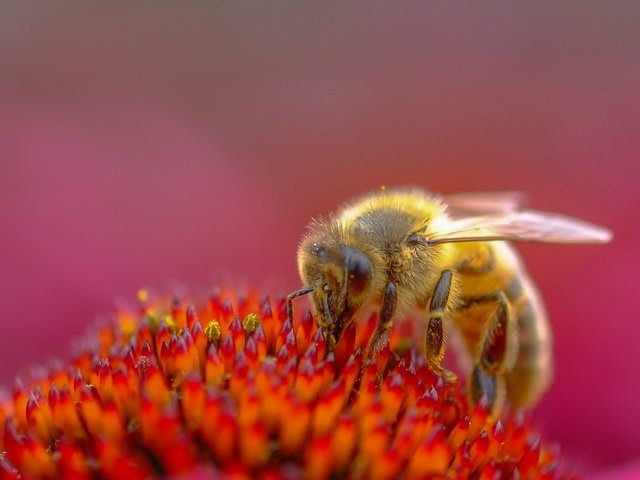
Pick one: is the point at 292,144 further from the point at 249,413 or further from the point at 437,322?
the point at 249,413

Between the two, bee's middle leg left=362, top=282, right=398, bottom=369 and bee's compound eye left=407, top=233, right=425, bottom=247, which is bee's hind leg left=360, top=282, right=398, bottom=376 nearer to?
bee's middle leg left=362, top=282, right=398, bottom=369

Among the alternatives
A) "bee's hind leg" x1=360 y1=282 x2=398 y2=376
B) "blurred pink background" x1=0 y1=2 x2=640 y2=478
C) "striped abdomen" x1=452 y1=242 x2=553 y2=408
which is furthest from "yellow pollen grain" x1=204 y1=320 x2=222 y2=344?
"blurred pink background" x1=0 y1=2 x2=640 y2=478

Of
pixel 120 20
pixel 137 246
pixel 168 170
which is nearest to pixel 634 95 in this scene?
pixel 168 170

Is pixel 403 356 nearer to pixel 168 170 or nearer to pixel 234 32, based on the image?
pixel 168 170

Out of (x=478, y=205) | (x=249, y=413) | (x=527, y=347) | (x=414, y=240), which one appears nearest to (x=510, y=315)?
(x=527, y=347)

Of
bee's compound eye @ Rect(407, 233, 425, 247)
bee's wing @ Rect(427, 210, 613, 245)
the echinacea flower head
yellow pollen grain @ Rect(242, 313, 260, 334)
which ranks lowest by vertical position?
the echinacea flower head

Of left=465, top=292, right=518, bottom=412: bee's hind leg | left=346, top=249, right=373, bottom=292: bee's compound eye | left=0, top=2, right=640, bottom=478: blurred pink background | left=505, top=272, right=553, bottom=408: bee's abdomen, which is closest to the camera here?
left=346, top=249, right=373, bottom=292: bee's compound eye

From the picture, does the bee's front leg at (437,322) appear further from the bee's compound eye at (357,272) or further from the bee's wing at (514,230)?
the bee's compound eye at (357,272)
